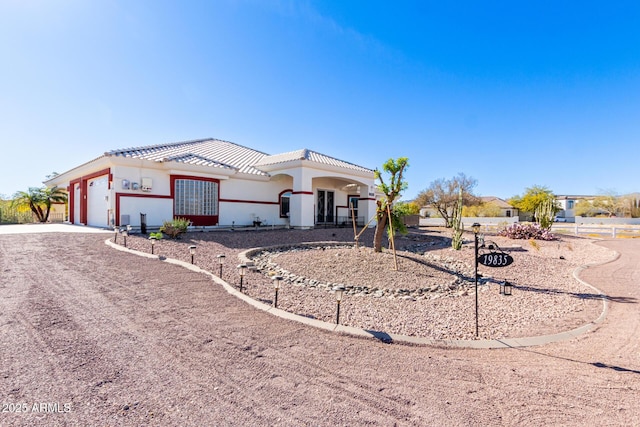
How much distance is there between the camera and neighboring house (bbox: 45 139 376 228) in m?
13.0

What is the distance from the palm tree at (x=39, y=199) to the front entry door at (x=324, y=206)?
20390mm

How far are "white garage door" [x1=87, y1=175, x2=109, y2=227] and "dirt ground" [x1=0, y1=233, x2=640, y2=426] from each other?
436 inches

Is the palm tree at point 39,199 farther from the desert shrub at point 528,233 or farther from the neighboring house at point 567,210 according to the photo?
the neighboring house at point 567,210

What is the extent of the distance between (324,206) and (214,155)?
8.19 m

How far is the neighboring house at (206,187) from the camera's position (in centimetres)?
1300

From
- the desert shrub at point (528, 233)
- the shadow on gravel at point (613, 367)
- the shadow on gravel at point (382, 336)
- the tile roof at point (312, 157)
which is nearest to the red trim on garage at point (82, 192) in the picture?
the tile roof at point (312, 157)

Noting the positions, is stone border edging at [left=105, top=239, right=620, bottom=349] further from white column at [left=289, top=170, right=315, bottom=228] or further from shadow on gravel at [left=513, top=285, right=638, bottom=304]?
white column at [left=289, top=170, right=315, bottom=228]

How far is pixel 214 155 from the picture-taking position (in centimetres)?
1756

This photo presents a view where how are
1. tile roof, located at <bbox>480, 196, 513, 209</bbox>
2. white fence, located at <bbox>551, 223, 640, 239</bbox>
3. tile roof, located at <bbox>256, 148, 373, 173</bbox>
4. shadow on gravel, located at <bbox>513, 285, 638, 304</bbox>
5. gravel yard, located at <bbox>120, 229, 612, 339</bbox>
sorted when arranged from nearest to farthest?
1. gravel yard, located at <bbox>120, 229, 612, 339</bbox>
2. shadow on gravel, located at <bbox>513, 285, 638, 304</bbox>
3. tile roof, located at <bbox>256, 148, 373, 173</bbox>
4. white fence, located at <bbox>551, 223, 640, 239</bbox>
5. tile roof, located at <bbox>480, 196, 513, 209</bbox>

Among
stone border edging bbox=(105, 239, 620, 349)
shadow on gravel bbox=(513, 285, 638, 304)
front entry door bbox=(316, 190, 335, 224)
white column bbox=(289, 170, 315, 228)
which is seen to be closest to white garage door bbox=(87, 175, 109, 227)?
white column bbox=(289, 170, 315, 228)

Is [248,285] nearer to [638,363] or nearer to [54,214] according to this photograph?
[638,363]

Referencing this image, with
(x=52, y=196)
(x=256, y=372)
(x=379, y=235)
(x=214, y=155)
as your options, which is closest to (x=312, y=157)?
(x=214, y=155)

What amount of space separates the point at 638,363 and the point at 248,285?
20.0 ft

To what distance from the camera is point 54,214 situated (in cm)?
2347
